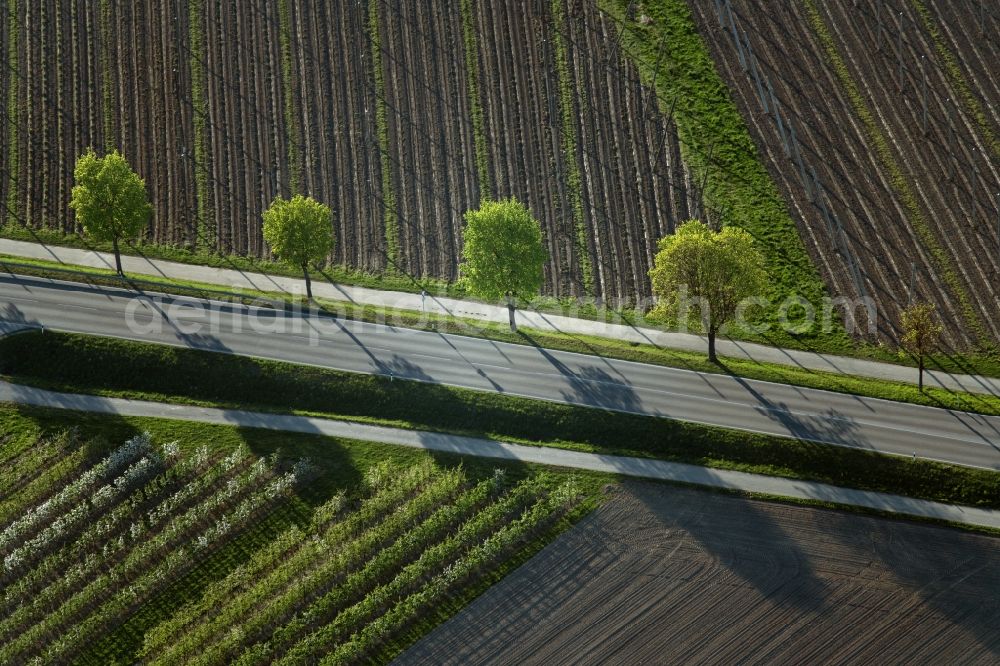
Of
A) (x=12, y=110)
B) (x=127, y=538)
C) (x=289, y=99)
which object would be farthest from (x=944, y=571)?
(x=12, y=110)

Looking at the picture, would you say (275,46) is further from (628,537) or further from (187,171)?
(628,537)

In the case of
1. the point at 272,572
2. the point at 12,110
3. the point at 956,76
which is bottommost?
the point at 272,572

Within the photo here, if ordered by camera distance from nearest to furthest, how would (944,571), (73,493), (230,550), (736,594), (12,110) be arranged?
(736,594) → (944,571) → (230,550) → (73,493) → (12,110)

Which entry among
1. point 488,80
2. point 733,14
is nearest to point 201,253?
point 488,80

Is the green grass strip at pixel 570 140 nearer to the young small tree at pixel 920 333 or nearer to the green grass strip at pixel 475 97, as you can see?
the green grass strip at pixel 475 97

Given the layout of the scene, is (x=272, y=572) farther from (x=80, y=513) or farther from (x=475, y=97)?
(x=475, y=97)

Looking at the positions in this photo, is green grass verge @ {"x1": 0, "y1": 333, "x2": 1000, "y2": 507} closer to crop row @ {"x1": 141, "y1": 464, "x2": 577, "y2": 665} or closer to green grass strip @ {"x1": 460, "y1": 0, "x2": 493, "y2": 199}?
crop row @ {"x1": 141, "y1": 464, "x2": 577, "y2": 665}
